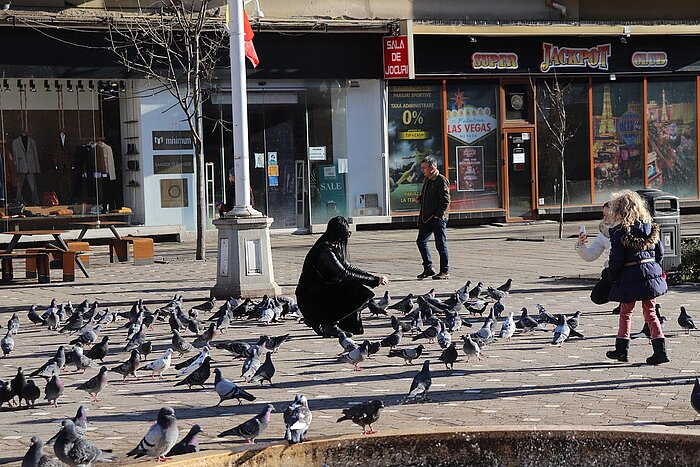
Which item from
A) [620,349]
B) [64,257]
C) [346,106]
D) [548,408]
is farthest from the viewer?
[346,106]

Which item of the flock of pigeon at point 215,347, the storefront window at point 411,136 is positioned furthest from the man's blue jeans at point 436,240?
the storefront window at point 411,136

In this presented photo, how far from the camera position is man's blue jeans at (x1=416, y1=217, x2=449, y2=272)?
18.0 metres

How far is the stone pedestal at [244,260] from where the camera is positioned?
51.5 feet

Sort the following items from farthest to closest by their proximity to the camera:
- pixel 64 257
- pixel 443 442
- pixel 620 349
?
A: pixel 64 257 → pixel 620 349 → pixel 443 442

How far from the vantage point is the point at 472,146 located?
2917 centimetres

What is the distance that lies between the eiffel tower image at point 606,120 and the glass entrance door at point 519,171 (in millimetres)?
2278

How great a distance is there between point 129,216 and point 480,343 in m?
16.5

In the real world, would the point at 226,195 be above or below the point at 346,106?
below

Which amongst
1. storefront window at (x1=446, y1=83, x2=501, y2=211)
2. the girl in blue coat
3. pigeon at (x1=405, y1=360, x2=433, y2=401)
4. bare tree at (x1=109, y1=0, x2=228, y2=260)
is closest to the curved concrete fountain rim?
pigeon at (x1=405, y1=360, x2=433, y2=401)

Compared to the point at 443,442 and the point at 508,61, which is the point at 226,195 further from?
the point at 443,442

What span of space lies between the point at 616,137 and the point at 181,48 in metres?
12.1

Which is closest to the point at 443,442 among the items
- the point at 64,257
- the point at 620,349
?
the point at 620,349

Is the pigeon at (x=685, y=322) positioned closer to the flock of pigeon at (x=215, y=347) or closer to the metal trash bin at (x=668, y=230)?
the flock of pigeon at (x=215, y=347)

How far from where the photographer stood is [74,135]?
25.6 m
